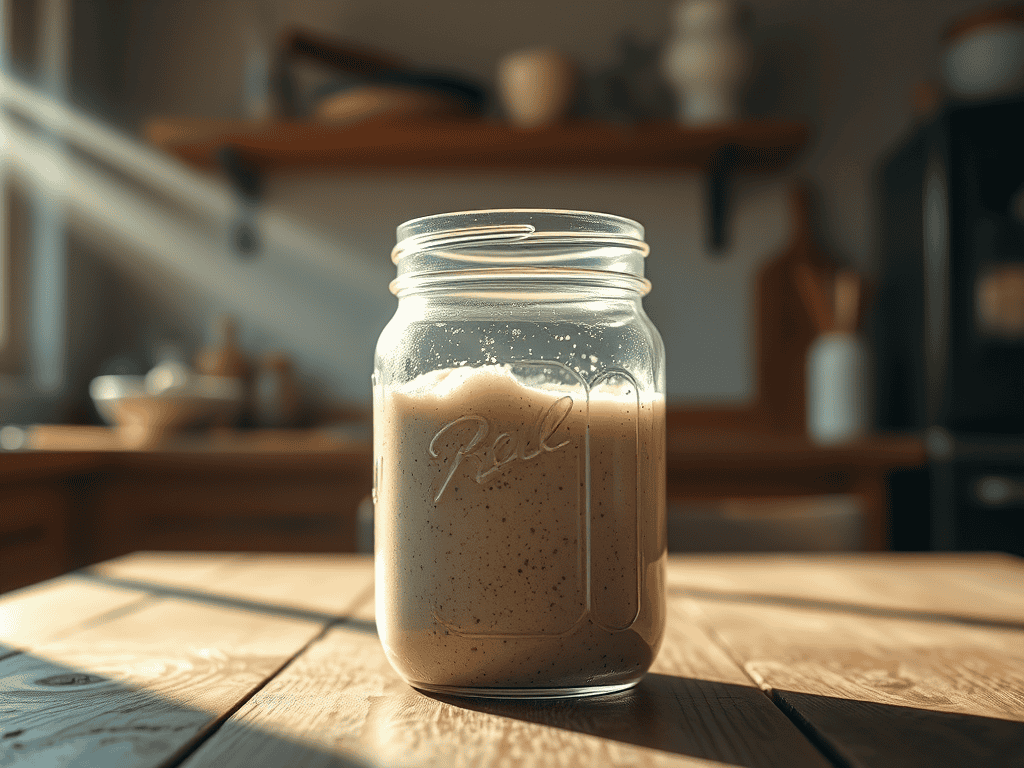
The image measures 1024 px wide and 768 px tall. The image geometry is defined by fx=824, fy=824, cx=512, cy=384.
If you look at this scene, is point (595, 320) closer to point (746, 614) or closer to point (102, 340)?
point (746, 614)

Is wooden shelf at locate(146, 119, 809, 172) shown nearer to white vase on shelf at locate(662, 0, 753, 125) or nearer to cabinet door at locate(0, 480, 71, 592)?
white vase on shelf at locate(662, 0, 753, 125)

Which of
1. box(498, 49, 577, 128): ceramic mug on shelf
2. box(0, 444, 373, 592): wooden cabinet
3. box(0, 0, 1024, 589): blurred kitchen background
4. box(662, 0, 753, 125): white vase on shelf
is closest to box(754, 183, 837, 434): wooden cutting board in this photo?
box(0, 0, 1024, 589): blurred kitchen background

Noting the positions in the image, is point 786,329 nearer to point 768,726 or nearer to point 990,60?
point 990,60

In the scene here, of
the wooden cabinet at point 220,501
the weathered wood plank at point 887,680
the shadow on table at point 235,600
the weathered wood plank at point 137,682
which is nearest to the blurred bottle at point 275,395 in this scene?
the wooden cabinet at point 220,501

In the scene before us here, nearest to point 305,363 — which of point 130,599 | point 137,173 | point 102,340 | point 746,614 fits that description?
point 102,340

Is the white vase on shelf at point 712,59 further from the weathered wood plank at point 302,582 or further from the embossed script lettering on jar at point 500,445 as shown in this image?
the embossed script lettering on jar at point 500,445

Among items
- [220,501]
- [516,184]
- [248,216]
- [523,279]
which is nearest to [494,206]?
[516,184]
